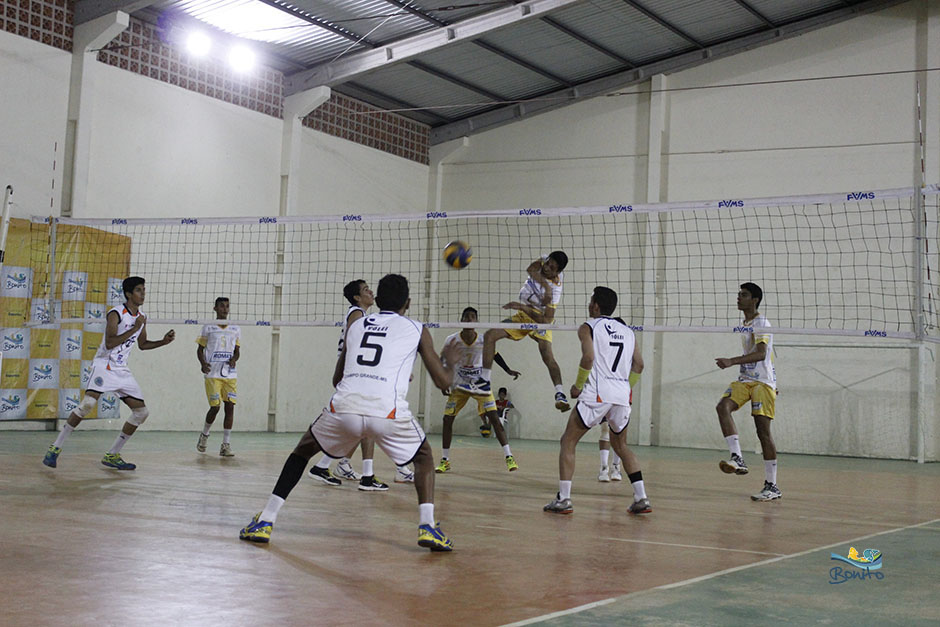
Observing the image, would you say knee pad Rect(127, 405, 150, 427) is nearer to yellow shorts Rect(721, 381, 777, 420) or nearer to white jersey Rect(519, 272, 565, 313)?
white jersey Rect(519, 272, 565, 313)

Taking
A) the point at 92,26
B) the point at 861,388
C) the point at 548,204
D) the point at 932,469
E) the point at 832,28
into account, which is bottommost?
the point at 932,469

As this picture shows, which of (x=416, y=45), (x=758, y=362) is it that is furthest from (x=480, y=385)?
(x=416, y=45)

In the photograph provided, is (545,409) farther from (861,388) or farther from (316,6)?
(316,6)

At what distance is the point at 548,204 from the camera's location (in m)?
21.2

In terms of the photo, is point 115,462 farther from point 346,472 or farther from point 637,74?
point 637,74

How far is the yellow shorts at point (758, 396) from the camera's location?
955 centimetres

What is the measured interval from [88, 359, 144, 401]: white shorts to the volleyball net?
568cm

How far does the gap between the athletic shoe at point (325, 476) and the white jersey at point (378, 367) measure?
12.5 ft

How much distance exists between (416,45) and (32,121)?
22.5 feet

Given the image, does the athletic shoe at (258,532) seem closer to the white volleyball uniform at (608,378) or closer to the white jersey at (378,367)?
the white jersey at (378,367)

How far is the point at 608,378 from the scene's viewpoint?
7949mm

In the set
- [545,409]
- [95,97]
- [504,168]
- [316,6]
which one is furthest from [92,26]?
[545,409]

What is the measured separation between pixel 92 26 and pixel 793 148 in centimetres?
1283

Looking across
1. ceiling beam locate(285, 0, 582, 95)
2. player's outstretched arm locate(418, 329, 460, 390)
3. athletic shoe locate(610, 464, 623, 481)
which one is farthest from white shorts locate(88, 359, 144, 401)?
ceiling beam locate(285, 0, 582, 95)
